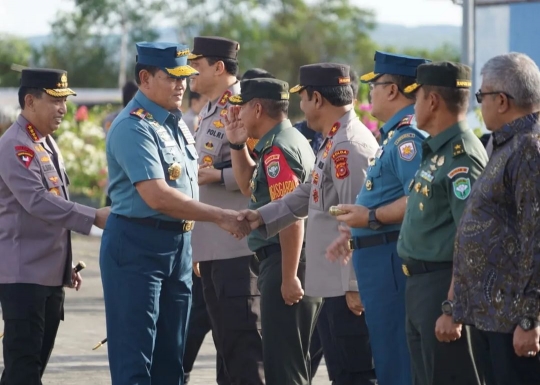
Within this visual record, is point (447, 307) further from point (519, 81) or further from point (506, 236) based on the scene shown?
point (519, 81)

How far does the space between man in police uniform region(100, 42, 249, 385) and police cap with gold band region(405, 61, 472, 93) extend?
1.56m

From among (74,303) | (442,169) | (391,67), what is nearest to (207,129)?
(391,67)

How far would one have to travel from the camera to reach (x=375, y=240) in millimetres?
6074

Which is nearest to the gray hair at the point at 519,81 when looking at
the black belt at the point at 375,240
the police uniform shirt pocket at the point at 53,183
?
the black belt at the point at 375,240

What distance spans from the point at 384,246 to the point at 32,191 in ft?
6.91

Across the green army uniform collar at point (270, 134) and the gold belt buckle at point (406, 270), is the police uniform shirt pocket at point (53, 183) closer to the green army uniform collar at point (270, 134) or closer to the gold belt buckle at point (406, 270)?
the green army uniform collar at point (270, 134)

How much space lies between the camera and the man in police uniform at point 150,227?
6.39 metres

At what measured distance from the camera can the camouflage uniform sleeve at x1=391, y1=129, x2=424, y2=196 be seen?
5840mm

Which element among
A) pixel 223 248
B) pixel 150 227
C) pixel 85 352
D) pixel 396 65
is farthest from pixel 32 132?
pixel 85 352

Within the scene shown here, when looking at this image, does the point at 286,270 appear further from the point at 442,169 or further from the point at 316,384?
the point at 316,384

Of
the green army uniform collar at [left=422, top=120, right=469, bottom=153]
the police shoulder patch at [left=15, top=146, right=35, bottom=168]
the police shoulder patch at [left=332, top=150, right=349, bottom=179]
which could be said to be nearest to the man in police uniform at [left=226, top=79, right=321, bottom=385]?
the police shoulder patch at [left=332, top=150, right=349, bottom=179]

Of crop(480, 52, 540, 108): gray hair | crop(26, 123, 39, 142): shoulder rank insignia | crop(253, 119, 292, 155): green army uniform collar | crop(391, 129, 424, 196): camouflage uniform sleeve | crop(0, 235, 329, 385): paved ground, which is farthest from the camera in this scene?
crop(0, 235, 329, 385): paved ground

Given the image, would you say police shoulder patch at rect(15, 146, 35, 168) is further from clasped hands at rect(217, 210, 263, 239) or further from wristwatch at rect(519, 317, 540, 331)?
wristwatch at rect(519, 317, 540, 331)

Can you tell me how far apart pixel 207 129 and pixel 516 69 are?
331cm
